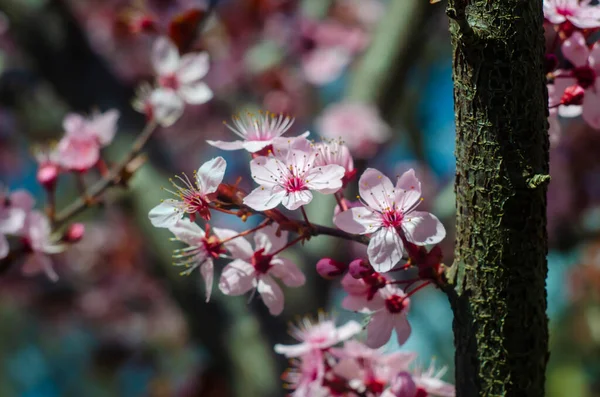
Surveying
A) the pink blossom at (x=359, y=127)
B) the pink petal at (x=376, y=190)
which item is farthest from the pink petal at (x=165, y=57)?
the pink blossom at (x=359, y=127)

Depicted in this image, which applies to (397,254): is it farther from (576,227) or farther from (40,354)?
(40,354)

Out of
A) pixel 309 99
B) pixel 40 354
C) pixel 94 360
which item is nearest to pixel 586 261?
pixel 309 99

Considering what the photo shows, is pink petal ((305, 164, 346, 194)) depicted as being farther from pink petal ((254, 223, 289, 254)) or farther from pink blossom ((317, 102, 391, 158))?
pink blossom ((317, 102, 391, 158))

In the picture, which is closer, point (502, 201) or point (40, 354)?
point (502, 201)

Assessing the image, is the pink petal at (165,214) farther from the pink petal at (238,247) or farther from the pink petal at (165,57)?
the pink petal at (165,57)

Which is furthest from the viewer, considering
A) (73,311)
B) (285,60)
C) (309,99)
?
(73,311)

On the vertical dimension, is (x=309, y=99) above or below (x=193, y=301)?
A: above

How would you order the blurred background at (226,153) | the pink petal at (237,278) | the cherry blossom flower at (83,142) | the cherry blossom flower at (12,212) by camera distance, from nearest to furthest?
the pink petal at (237,278) < the cherry blossom flower at (12,212) < the cherry blossom flower at (83,142) < the blurred background at (226,153)

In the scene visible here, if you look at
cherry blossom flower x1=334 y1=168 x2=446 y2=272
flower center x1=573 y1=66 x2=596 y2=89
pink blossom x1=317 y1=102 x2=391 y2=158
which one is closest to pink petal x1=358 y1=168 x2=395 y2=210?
cherry blossom flower x1=334 y1=168 x2=446 y2=272
